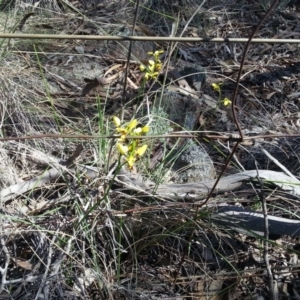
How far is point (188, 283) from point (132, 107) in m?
1.17

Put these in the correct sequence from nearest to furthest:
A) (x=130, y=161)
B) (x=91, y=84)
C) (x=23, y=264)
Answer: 1. (x=130, y=161)
2. (x=23, y=264)
3. (x=91, y=84)

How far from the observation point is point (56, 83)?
10.7 feet

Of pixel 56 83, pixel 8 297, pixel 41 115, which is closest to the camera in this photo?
pixel 8 297

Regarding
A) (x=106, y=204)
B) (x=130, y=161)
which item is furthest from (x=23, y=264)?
(x=130, y=161)

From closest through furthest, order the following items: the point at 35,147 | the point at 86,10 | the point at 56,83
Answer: the point at 35,147 < the point at 56,83 < the point at 86,10

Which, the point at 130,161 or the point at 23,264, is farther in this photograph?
the point at 23,264

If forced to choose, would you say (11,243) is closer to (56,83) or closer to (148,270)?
(148,270)

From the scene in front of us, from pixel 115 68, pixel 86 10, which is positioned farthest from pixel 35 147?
pixel 86 10

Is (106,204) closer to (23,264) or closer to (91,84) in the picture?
(23,264)

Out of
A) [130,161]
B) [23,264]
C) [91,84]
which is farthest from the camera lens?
[91,84]

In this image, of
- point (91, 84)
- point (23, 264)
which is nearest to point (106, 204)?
point (23, 264)

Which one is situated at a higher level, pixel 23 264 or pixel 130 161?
pixel 130 161

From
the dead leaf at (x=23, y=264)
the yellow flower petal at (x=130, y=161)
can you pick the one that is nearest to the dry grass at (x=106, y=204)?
the dead leaf at (x=23, y=264)

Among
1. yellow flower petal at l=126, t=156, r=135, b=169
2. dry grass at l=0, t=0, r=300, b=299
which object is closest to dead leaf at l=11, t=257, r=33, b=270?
dry grass at l=0, t=0, r=300, b=299
